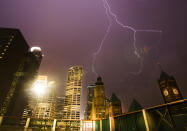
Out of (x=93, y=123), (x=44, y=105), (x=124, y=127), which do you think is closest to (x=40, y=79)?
(x=93, y=123)

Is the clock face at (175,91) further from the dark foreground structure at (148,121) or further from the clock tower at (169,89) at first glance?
the dark foreground structure at (148,121)

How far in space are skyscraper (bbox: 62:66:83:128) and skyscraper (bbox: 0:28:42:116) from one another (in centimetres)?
8180

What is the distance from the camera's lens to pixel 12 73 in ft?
266

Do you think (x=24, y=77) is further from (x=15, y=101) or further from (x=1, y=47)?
(x=1, y=47)

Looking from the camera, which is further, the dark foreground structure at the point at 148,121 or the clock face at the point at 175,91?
the clock face at the point at 175,91

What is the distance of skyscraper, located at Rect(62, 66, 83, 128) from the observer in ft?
549

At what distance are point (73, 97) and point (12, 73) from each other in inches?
4298

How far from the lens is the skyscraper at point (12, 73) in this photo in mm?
73500

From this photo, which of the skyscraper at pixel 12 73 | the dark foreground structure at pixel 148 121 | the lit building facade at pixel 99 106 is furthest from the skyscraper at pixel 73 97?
the dark foreground structure at pixel 148 121

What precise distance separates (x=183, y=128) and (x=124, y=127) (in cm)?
697

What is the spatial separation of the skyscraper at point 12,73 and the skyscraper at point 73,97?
81798 millimetres

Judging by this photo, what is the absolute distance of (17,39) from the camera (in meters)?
→ 86.4

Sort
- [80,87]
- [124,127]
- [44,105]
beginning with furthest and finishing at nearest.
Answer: [80,87] → [44,105] → [124,127]

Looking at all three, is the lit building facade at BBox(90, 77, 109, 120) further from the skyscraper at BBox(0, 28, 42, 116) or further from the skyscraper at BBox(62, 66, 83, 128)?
the skyscraper at BBox(62, 66, 83, 128)
